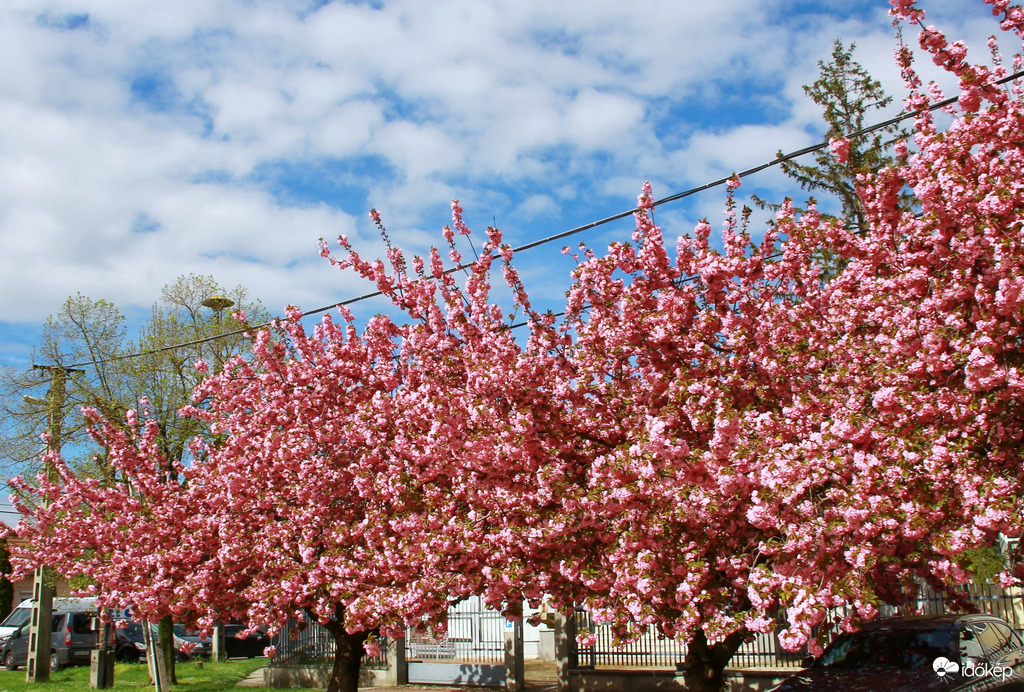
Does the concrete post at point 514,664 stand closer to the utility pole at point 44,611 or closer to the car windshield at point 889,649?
the car windshield at point 889,649

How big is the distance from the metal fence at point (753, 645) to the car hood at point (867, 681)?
8.65 feet

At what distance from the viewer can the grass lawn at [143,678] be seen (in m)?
18.6

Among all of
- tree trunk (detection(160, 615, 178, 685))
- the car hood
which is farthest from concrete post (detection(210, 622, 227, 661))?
the car hood

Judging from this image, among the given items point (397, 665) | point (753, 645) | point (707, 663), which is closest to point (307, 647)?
point (397, 665)

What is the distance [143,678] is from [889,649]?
1899cm

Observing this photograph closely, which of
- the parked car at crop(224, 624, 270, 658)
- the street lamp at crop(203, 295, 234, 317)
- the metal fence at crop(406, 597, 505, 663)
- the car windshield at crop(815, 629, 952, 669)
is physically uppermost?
the street lamp at crop(203, 295, 234, 317)

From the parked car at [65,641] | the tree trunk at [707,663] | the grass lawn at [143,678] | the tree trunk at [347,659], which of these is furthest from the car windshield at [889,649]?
the parked car at [65,641]

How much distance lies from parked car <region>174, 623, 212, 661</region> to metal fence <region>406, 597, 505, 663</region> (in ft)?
41.5

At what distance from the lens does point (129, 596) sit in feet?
38.5

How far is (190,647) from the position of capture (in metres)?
28.7

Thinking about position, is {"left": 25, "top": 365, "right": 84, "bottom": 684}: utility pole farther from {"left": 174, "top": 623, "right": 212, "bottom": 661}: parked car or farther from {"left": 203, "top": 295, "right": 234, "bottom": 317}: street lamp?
{"left": 174, "top": 623, "right": 212, "bottom": 661}: parked car

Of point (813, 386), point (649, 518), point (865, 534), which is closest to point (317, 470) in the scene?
point (649, 518)

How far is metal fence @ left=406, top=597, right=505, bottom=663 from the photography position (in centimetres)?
1678

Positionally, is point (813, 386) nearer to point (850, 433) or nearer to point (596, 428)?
point (850, 433)
